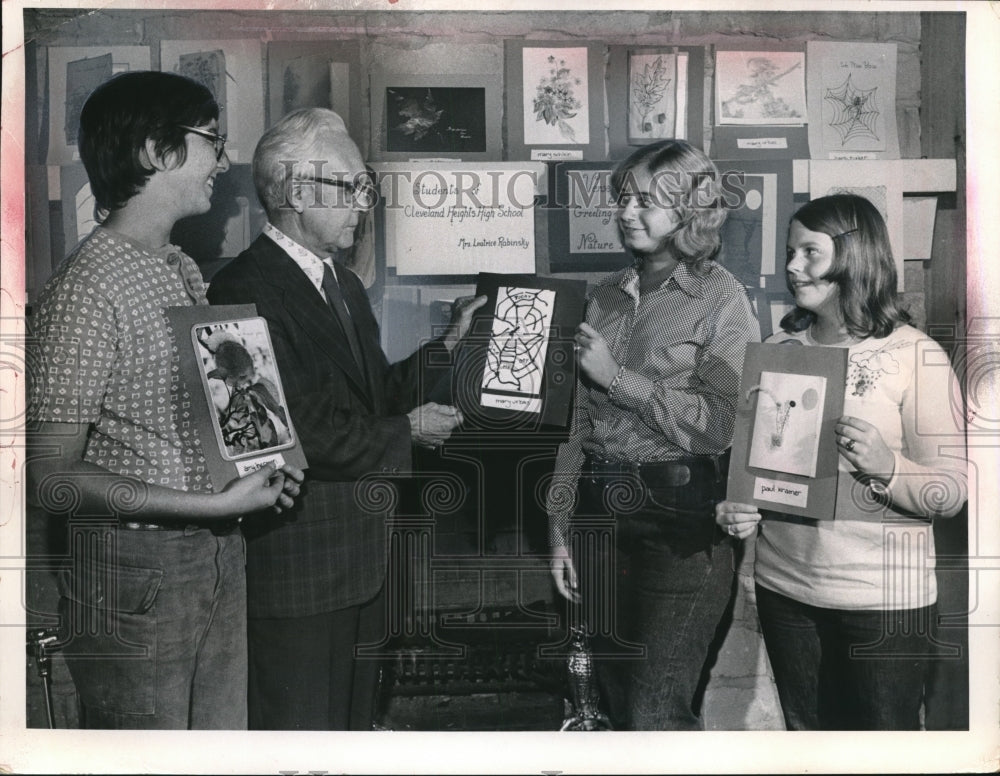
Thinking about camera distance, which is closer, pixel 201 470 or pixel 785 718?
pixel 201 470

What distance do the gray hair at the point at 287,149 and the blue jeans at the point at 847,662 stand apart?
2.13m

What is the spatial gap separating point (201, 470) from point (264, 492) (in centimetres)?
21

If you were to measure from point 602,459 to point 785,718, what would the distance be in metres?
1.13

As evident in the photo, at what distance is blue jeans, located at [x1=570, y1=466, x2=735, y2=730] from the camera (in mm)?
3262

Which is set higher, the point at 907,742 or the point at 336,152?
the point at 336,152

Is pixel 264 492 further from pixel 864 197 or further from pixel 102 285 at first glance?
pixel 864 197

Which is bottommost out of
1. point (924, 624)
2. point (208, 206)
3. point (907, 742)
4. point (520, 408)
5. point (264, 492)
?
point (907, 742)

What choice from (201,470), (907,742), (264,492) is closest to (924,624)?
(907,742)

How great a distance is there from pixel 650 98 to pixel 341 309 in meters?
1.29

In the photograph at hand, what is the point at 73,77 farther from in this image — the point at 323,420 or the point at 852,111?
the point at 852,111

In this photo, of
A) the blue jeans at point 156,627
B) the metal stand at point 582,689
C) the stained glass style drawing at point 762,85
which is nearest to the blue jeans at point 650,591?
the metal stand at point 582,689

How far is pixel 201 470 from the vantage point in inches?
123

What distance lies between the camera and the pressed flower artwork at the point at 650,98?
3320mm

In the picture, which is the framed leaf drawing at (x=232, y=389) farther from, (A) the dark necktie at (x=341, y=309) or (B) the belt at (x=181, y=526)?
(A) the dark necktie at (x=341, y=309)
